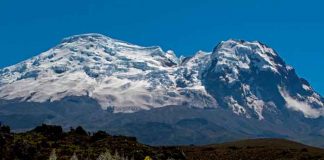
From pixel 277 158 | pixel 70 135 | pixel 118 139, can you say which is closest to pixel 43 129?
pixel 70 135

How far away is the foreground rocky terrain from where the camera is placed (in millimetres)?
118625

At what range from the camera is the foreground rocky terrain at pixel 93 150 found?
4670 inches

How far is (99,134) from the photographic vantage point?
157 meters

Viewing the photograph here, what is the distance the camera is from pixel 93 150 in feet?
418

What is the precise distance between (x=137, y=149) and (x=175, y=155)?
9.87m

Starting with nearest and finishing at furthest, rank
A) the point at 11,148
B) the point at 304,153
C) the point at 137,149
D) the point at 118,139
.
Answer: the point at 11,148
the point at 137,149
the point at 118,139
the point at 304,153

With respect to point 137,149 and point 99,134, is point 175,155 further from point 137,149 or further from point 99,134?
point 99,134

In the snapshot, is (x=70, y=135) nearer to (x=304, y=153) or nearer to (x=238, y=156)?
(x=238, y=156)

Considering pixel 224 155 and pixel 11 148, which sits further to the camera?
pixel 224 155

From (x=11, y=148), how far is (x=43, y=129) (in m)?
41.2

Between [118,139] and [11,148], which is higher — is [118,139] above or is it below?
above

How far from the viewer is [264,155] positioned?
531ft

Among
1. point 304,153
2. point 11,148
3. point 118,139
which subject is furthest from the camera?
point 304,153

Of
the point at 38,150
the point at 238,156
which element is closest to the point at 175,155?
the point at 238,156
